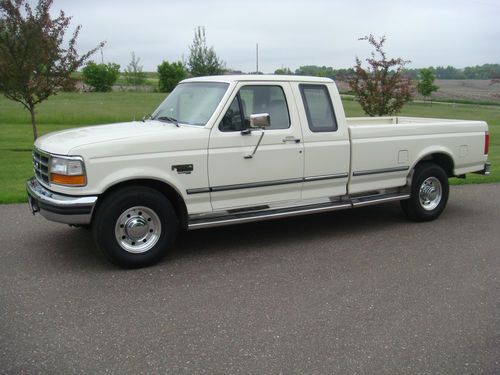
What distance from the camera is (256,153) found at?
20.2 ft

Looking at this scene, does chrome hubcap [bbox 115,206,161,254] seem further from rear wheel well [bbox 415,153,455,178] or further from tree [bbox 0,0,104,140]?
tree [bbox 0,0,104,140]

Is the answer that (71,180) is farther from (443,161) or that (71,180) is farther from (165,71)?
(165,71)

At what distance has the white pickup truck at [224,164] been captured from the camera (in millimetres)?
5395

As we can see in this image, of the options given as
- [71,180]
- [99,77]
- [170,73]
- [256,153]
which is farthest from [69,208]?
[99,77]

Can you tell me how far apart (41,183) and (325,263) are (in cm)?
319

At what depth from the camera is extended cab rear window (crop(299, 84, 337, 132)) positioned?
666 centimetres

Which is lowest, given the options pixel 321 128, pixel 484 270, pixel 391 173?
pixel 484 270

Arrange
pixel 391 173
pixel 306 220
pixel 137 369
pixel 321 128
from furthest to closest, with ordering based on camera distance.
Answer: pixel 306 220 < pixel 391 173 < pixel 321 128 < pixel 137 369

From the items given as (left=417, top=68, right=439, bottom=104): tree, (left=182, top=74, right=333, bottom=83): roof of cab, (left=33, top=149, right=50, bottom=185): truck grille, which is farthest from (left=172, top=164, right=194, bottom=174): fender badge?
(left=417, top=68, right=439, bottom=104): tree

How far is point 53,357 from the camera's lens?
377 cm

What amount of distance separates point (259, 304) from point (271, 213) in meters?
1.74

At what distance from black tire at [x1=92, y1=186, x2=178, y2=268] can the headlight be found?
13.7 inches

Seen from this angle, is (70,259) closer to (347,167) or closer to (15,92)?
(347,167)

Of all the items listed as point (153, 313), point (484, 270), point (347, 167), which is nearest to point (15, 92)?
point (347, 167)
